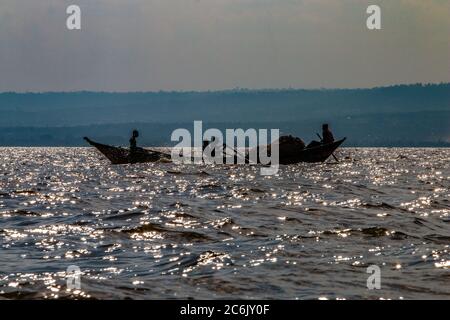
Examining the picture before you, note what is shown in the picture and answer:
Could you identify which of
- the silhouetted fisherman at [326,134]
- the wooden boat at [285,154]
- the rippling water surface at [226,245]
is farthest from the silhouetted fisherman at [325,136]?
the rippling water surface at [226,245]

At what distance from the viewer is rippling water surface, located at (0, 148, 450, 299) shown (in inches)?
454

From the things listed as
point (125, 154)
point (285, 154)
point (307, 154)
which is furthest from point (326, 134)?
point (125, 154)

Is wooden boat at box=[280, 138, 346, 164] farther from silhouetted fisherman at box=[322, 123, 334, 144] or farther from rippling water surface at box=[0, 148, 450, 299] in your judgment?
rippling water surface at box=[0, 148, 450, 299]

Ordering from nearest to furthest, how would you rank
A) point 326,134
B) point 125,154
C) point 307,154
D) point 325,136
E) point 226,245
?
point 226,245, point 326,134, point 307,154, point 325,136, point 125,154

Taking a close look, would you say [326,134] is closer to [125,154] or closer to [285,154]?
[285,154]

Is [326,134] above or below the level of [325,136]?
above

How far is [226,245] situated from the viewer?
50.2ft

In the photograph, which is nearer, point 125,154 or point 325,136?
point 325,136

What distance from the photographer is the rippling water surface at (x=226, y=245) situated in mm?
11531

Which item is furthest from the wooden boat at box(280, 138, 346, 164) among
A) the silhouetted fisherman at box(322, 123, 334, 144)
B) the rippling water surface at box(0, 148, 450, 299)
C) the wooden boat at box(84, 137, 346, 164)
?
the rippling water surface at box(0, 148, 450, 299)

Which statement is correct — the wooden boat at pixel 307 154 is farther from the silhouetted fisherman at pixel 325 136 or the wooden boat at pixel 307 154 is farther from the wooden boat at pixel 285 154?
the silhouetted fisherman at pixel 325 136

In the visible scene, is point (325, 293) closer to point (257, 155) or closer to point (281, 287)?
point (281, 287)
